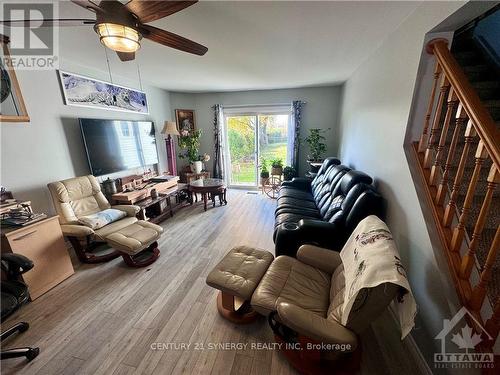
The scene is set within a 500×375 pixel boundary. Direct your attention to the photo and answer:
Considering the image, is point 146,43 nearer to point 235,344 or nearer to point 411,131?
point 411,131

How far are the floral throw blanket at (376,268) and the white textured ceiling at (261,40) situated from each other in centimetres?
163

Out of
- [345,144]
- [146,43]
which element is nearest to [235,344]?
[146,43]

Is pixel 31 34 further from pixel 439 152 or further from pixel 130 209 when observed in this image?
pixel 439 152

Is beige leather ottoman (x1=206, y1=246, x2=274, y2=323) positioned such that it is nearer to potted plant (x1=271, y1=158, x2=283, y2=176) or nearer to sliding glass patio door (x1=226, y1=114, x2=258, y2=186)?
potted plant (x1=271, y1=158, x2=283, y2=176)

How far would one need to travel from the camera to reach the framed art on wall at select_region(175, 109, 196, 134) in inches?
191

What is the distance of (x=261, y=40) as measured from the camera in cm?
205

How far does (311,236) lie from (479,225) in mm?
1069

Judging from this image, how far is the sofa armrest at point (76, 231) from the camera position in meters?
2.19

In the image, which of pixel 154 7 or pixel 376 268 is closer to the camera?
pixel 376 268

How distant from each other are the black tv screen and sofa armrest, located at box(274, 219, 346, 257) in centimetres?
275

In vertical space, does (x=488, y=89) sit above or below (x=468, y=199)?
above

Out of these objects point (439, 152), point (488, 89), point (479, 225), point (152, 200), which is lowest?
point (152, 200)

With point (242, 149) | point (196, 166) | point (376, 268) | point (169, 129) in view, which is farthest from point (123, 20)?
point (242, 149)

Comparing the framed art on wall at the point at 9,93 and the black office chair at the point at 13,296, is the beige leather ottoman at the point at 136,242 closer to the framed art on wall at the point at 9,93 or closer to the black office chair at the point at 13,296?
the black office chair at the point at 13,296
